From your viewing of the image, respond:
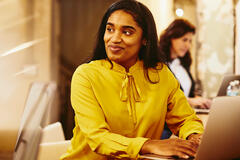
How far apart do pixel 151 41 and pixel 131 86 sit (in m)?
0.23

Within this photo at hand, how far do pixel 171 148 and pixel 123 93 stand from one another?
376 millimetres

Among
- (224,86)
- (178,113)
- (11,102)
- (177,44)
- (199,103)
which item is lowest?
(11,102)

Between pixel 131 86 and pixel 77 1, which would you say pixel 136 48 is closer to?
pixel 131 86

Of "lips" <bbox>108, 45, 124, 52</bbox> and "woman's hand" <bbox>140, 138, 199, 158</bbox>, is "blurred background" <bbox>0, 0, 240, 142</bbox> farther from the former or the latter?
"woman's hand" <bbox>140, 138, 199, 158</bbox>

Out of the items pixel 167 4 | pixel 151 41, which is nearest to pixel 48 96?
pixel 151 41

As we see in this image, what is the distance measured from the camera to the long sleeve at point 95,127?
1.19 metres

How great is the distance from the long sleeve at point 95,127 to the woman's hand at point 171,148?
A: 3cm

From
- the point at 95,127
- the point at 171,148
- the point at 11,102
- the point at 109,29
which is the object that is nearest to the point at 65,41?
the point at 11,102

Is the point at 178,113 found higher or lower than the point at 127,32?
lower

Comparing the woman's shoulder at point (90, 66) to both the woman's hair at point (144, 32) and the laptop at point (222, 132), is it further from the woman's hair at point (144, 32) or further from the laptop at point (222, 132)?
the laptop at point (222, 132)

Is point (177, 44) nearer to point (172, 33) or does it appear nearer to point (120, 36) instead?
point (172, 33)

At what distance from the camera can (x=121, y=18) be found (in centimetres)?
141

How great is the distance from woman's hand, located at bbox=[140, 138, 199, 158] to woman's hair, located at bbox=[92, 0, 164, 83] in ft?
1.39

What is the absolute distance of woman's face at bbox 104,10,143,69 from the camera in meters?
1.40
